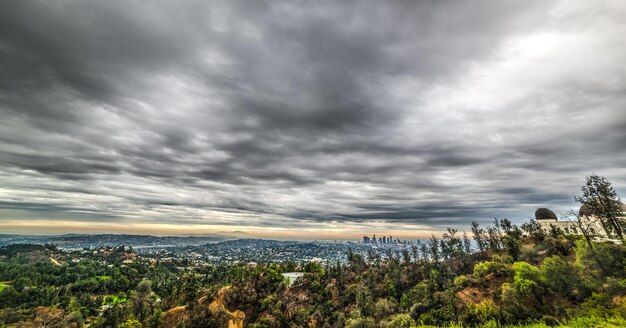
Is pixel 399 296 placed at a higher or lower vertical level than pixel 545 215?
lower

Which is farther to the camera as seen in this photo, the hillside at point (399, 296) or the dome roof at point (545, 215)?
the dome roof at point (545, 215)

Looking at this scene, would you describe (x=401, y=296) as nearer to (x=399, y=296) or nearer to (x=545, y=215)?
(x=399, y=296)

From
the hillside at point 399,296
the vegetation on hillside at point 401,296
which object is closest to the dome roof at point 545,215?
the hillside at point 399,296

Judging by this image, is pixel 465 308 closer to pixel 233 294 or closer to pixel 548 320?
pixel 548 320

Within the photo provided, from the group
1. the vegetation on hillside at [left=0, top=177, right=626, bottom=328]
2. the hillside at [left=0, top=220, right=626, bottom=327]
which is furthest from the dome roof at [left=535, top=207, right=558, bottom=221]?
the vegetation on hillside at [left=0, top=177, right=626, bottom=328]

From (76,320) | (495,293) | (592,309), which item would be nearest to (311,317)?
(495,293)

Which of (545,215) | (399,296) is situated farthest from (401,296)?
(545,215)

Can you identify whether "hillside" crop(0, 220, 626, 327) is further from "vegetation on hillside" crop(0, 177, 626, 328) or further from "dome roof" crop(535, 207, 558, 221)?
"dome roof" crop(535, 207, 558, 221)

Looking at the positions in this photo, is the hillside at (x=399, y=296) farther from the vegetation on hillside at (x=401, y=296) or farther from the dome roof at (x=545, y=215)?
the dome roof at (x=545, y=215)
